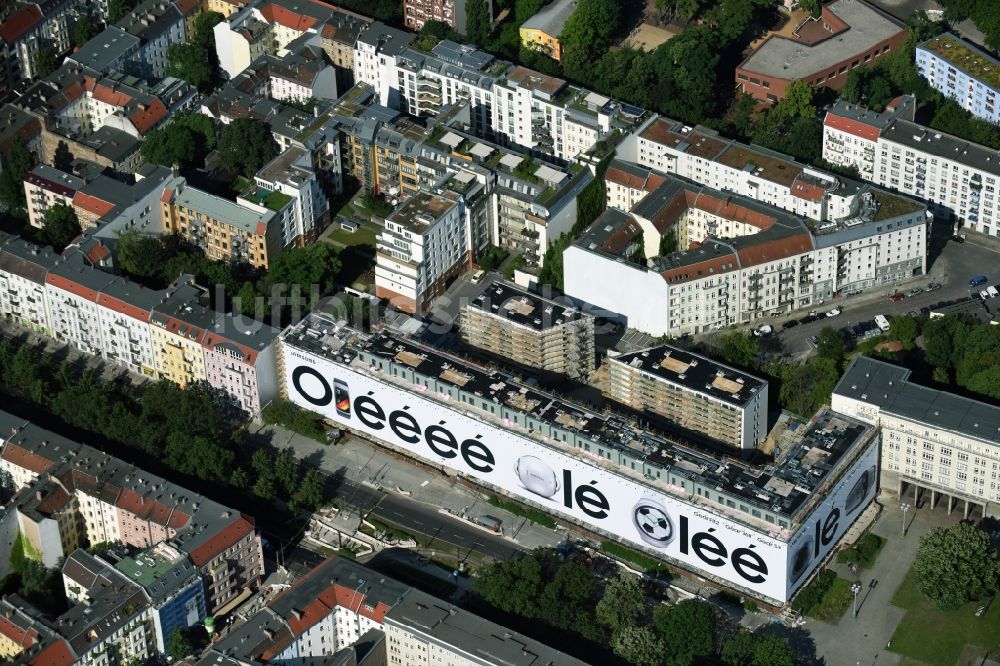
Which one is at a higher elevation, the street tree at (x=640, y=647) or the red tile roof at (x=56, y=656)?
the red tile roof at (x=56, y=656)

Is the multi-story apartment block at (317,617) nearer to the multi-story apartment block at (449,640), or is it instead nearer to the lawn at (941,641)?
the multi-story apartment block at (449,640)

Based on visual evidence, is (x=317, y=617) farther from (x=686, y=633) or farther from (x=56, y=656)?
(x=686, y=633)

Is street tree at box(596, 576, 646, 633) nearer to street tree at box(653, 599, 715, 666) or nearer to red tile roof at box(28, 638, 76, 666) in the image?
street tree at box(653, 599, 715, 666)

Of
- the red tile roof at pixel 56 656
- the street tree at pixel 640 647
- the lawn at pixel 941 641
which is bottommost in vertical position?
the lawn at pixel 941 641

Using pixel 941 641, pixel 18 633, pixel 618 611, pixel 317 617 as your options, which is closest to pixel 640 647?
pixel 618 611

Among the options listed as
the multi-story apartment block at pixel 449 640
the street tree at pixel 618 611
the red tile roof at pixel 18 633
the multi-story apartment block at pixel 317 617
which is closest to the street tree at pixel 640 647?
the street tree at pixel 618 611

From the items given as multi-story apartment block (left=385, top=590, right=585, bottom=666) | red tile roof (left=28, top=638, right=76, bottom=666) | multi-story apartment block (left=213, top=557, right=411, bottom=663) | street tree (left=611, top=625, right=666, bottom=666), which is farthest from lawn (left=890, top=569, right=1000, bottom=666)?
red tile roof (left=28, top=638, right=76, bottom=666)

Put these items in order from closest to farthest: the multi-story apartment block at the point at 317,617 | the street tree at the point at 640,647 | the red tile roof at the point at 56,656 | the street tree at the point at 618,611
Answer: the red tile roof at the point at 56,656
the multi-story apartment block at the point at 317,617
the street tree at the point at 640,647
the street tree at the point at 618,611
